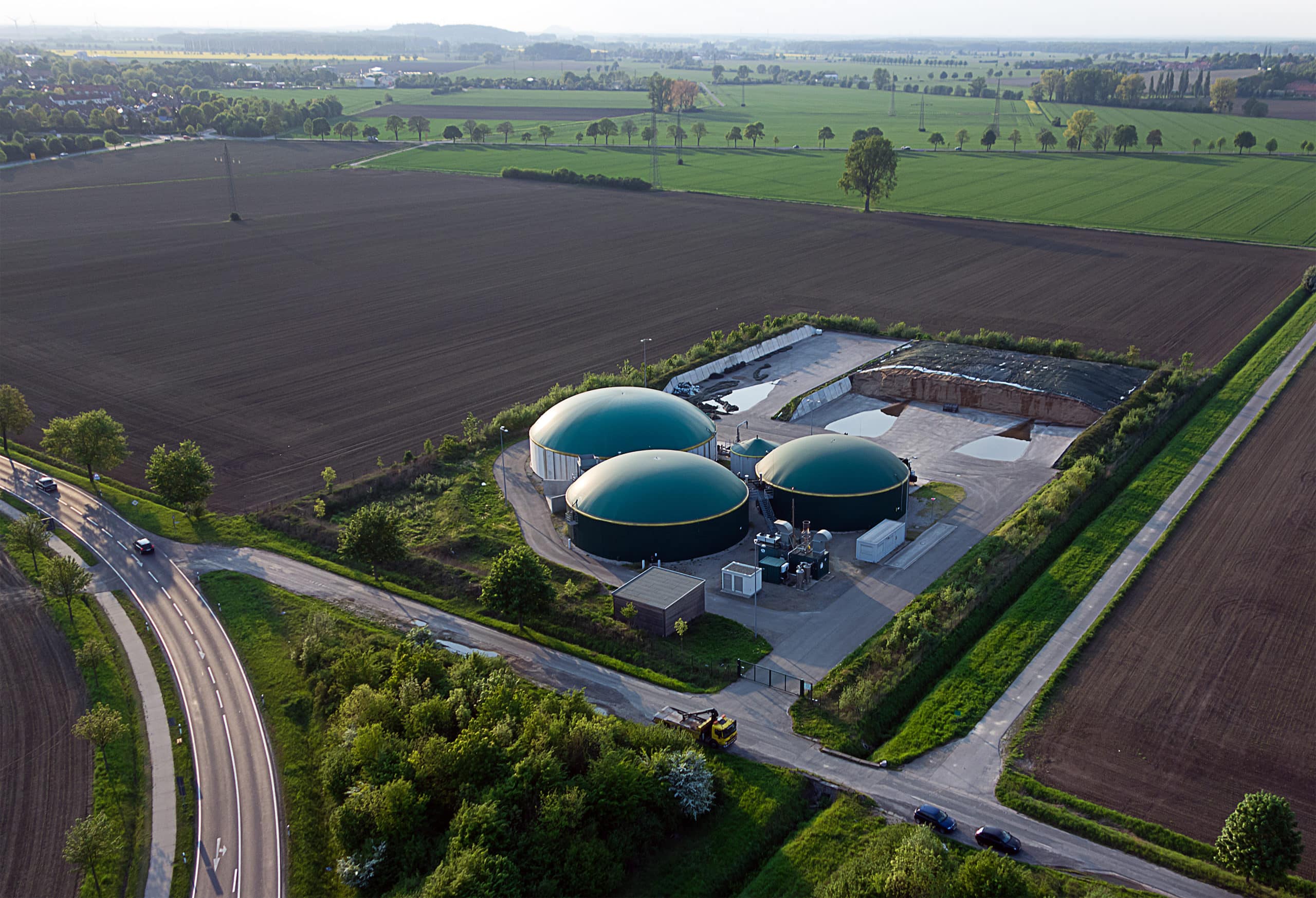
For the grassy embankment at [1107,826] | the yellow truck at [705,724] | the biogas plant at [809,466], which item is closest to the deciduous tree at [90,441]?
the biogas plant at [809,466]

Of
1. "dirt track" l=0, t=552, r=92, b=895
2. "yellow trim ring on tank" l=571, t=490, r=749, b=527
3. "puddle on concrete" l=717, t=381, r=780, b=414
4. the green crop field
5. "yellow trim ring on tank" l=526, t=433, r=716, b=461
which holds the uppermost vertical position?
the green crop field

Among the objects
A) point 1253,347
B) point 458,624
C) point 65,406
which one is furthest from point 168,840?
point 1253,347

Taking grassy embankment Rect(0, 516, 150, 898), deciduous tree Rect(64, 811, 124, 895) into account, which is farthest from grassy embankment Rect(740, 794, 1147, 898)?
grassy embankment Rect(0, 516, 150, 898)

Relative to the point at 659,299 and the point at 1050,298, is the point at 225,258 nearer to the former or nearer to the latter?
the point at 659,299

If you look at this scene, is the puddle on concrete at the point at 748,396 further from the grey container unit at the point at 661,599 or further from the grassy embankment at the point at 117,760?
the grassy embankment at the point at 117,760

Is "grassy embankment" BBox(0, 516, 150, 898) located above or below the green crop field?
below

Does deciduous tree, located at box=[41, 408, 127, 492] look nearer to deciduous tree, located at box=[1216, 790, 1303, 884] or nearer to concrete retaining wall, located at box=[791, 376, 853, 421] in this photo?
concrete retaining wall, located at box=[791, 376, 853, 421]

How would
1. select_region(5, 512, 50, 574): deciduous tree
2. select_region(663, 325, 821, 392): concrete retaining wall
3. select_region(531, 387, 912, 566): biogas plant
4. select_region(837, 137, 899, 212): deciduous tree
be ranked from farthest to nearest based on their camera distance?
select_region(837, 137, 899, 212): deciduous tree
select_region(663, 325, 821, 392): concrete retaining wall
select_region(531, 387, 912, 566): biogas plant
select_region(5, 512, 50, 574): deciduous tree
